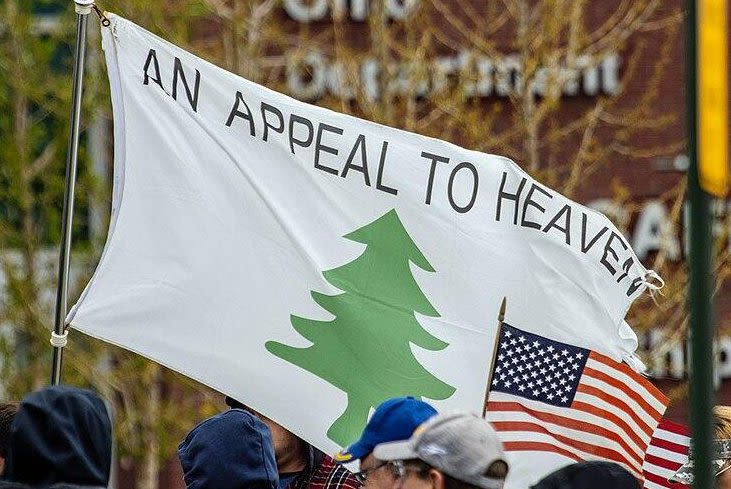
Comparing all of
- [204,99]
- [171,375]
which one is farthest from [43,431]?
[171,375]

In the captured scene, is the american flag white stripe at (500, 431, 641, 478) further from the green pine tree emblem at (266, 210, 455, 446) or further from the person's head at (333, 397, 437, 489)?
the person's head at (333, 397, 437, 489)

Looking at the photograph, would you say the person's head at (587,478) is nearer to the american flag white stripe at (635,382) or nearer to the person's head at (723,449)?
the person's head at (723,449)

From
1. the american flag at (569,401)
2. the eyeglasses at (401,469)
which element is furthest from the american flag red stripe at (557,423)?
the eyeglasses at (401,469)

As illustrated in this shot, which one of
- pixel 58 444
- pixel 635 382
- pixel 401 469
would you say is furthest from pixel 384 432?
pixel 635 382

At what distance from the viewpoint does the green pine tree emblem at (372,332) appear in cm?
581

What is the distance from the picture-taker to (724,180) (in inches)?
123

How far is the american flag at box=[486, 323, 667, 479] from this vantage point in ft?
19.2

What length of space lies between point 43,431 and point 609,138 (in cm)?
1236

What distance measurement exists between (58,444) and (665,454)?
289 cm

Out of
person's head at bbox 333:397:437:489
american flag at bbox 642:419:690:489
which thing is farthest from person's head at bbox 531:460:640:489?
american flag at bbox 642:419:690:489

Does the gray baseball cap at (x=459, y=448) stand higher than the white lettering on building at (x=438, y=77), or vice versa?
the white lettering on building at (x=438, y=77)

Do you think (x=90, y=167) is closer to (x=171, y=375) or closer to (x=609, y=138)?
(x=171, y=375)

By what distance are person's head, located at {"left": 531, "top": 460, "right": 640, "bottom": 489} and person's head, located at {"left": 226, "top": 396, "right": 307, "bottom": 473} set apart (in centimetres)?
157

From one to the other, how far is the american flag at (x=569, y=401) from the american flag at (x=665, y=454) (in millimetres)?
249
